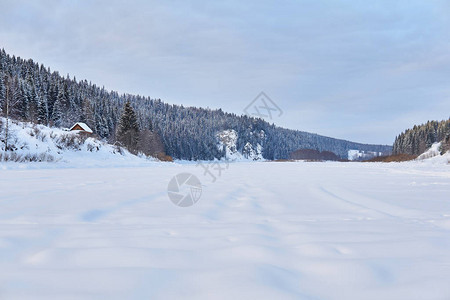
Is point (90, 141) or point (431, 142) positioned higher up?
point (431, 142)

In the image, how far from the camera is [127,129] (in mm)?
35281

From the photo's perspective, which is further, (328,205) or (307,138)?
(307,138)

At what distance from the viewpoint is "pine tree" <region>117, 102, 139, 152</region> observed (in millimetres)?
34906

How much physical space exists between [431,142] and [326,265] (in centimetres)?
9933

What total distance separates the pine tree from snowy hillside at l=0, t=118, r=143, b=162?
45.3 ft

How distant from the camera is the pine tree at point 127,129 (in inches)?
1374

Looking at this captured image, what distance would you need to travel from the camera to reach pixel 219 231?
2434 mm

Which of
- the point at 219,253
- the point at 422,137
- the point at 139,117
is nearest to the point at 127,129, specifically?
the point at 139,117

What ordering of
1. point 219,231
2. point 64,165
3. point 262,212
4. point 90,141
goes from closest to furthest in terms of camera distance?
point 219,231 → point 262,212 → point 64,165 → point 90,141

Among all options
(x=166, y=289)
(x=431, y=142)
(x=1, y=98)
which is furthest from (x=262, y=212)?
(x=431, y=142)

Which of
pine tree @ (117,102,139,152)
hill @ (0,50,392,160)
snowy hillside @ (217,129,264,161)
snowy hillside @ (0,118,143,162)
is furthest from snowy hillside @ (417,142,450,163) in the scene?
snowy hillside @ (217,129,264,161)

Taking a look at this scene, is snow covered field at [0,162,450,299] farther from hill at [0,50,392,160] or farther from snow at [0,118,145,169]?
hill at [0,50,392,160]

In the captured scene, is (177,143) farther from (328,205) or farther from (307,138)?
(307,138)

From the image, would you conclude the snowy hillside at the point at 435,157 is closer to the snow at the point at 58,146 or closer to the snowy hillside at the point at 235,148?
the snow at the point at 58,146
